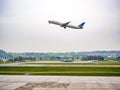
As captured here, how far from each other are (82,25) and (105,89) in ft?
96.2

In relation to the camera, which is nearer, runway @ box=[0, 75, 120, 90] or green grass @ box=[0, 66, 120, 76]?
runway @ box=[0, 75, 120, 90]

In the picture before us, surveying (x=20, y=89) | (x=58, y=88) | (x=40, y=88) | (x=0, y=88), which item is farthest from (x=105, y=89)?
(x=0, y=88)

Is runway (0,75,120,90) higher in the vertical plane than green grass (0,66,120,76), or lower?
lower

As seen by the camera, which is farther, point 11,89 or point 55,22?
point 55,22

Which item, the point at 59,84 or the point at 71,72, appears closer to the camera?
the point at 59,84

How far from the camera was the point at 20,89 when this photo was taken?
10.4m

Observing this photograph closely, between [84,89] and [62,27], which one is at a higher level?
[62,27]

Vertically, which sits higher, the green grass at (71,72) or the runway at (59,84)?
the green grass at (71,72)

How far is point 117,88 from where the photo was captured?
10.7m

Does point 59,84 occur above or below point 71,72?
below

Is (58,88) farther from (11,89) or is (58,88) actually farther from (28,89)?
(11,89)

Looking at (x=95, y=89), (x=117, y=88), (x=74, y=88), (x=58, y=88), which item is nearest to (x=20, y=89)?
(x=58, y=88)

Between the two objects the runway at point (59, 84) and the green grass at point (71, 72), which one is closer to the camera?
the runway at point (59, 84)

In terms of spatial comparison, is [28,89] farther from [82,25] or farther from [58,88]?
[82,25]
